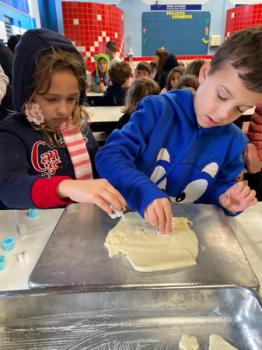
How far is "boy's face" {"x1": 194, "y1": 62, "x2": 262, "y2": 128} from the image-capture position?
25.3 inches

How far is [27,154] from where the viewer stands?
0.90 m

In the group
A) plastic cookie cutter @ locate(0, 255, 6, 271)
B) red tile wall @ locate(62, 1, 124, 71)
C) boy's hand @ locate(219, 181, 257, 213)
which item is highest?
red tile wall @ locate(62, 1, 124, 71)

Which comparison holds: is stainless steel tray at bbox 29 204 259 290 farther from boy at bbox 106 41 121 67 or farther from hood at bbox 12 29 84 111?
boy at bbox 106 41 121 67

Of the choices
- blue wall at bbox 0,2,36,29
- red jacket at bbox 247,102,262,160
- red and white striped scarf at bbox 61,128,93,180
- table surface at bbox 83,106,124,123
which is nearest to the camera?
red and white striped scarf at bbox 61,128,93,180

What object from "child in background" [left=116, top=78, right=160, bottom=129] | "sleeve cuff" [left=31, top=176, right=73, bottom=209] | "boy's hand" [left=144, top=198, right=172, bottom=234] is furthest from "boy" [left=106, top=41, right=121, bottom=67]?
"boy's hand" [left=144, top=198, right=172, bottom=234]

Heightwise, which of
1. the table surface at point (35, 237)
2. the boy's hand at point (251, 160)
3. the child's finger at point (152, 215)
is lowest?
the boy's hand at point (251, 160)

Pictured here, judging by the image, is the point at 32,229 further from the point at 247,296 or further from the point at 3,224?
the point at 247,296

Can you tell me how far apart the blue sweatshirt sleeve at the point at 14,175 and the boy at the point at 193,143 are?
0.64 feet

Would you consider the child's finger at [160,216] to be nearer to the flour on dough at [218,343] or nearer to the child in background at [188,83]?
the flour on dough at [218,343]

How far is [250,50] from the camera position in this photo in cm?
64

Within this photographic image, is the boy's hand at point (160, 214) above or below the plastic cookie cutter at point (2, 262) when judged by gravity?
above

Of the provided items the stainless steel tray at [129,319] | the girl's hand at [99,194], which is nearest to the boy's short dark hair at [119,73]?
the girl's hand at [99,194]

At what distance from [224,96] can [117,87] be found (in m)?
2.27

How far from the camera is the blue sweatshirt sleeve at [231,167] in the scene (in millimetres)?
859
